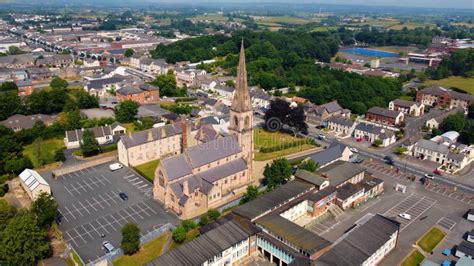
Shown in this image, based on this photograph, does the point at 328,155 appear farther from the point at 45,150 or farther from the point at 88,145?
the point at 45,150

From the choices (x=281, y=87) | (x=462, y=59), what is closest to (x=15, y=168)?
(x=281, y=87)

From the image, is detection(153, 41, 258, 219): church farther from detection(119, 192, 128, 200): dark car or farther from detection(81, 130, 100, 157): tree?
detection(81, 130, 100, 157): tree

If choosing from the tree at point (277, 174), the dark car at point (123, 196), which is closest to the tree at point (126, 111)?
the dark car at point (123, 196)

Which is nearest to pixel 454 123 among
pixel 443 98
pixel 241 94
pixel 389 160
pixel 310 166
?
pixel 389 160

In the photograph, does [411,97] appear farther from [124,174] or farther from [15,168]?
[15,168]

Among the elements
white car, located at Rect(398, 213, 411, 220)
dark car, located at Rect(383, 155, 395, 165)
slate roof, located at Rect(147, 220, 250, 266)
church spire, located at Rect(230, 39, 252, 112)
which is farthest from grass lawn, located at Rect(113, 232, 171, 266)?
dark car, located at Rect(383, 155, 395, 165)

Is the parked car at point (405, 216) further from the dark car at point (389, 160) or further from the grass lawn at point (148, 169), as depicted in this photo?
the grass lawn at point (148, 169)
